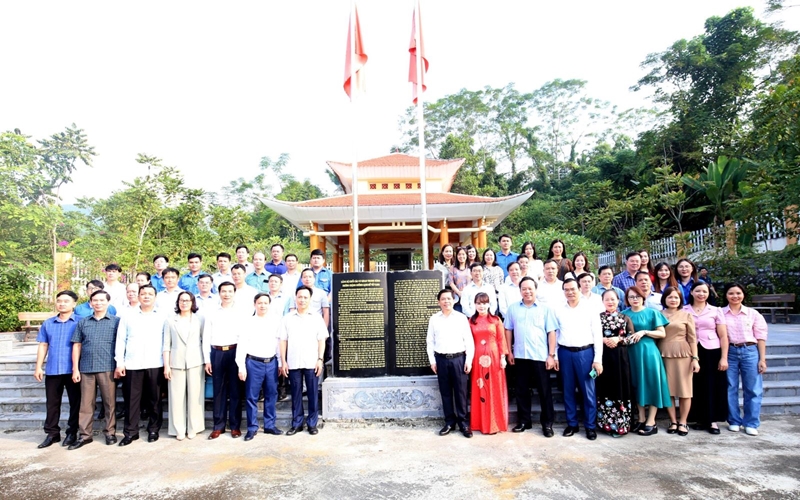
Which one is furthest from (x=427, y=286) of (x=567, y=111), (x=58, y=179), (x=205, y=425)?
(x=58, y=179)

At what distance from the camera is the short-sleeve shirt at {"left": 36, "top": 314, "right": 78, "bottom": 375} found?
14.0 feet

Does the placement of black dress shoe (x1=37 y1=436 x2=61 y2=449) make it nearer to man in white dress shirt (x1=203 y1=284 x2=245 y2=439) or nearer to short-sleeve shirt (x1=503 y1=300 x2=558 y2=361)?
man in white dress shirt (x1=203 y1=284 x2=245 y2=439)

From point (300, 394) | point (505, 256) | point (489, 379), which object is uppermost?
point (505, 256)

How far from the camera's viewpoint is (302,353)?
434 cm

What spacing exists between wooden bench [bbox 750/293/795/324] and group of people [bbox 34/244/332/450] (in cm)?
905

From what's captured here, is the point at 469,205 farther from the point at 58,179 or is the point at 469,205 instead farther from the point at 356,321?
the point at 58,179

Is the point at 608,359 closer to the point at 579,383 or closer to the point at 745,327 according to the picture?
the point at 579,383

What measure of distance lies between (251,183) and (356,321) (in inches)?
1435

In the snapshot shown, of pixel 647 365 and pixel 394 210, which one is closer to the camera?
pixel 647 365

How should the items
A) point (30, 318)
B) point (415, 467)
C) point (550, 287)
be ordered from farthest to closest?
point (30, 318)
point (550, 287)
point (415, 467)

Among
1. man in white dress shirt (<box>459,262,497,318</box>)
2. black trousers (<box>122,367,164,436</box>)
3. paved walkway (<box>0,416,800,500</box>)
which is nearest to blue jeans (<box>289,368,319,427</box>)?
paved walkway (<box>0,416,800,500</box>)

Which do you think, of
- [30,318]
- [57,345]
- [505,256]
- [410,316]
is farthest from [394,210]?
[57,345]

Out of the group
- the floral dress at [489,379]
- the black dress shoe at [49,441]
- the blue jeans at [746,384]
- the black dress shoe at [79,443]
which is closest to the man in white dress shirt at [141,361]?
the black dress shoe at [79,443]

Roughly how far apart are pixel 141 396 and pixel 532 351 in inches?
143
